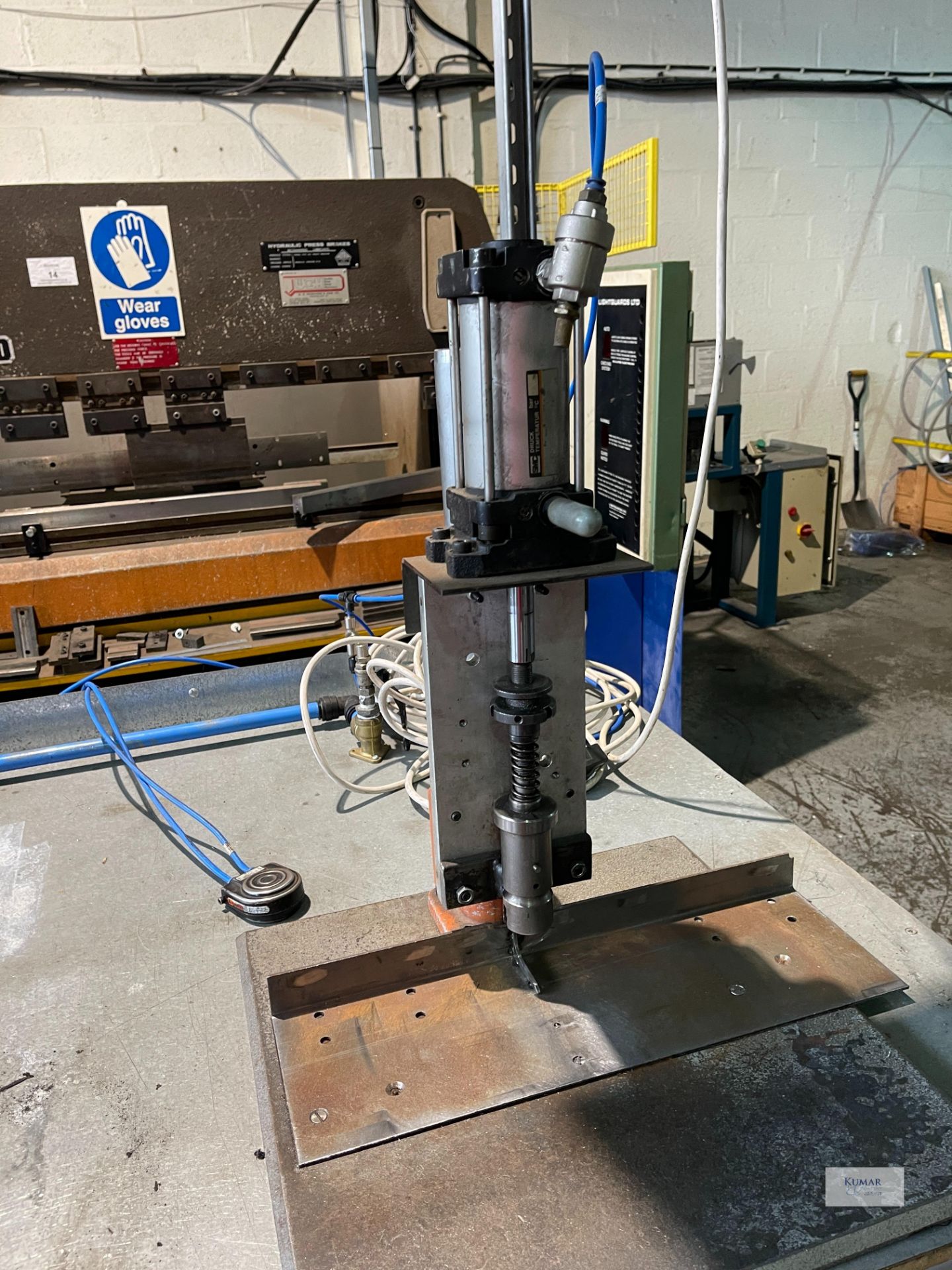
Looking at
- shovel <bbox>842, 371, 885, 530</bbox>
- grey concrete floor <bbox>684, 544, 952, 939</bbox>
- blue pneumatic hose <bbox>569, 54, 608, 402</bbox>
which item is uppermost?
blue pneumatic hose <bbox>569, 54, 608, 402</bbox>

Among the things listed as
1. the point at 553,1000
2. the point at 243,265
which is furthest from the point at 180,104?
the point at 553,1000

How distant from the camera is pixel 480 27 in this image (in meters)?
3.01

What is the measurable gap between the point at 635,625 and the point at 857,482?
293cm

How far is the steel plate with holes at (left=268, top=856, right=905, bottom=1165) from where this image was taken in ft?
2.05

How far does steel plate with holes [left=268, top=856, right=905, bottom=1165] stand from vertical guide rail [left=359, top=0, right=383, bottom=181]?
2.75m

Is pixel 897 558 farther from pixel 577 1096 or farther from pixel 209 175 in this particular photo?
pixel 577 1096

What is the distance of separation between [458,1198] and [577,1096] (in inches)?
4.4

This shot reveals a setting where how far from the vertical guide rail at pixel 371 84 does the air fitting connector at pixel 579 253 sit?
8.73 ft

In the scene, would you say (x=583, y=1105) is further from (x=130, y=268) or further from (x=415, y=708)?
(x=130, y=268)

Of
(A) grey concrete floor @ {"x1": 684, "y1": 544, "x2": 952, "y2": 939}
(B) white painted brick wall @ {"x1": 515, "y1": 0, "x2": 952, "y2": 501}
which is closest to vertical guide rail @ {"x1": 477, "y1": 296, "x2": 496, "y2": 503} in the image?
(A) grey concrete floor @ {"x1": 684, "y1": 544, "x2": 952, "y2": 939}

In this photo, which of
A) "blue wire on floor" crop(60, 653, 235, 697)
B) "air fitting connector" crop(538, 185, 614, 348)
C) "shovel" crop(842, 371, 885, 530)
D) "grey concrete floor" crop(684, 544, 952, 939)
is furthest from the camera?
"shovel" crop(842, 371, 885, 530)

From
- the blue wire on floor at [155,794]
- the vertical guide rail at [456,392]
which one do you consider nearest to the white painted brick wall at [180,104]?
the blue wire on floor at [155,794]

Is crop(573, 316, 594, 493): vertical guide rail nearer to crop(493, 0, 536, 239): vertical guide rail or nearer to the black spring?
crop(493, 0, 536, 239): vertical guide rail

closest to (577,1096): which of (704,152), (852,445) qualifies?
(704,152)
